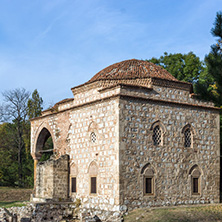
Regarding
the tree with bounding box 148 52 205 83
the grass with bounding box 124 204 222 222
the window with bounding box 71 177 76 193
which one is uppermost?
the tree with bounding box 148 52 205 83

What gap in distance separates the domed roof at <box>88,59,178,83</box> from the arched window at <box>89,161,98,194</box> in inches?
162

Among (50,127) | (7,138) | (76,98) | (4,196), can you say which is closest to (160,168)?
(76,98)

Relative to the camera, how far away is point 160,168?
1802 centimetres

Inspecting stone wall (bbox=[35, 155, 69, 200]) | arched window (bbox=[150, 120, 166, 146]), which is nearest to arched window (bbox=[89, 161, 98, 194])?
stone wall (bbox=[35, 155, 69, 200])

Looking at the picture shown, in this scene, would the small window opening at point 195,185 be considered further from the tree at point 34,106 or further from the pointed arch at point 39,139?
the tree at point 34,106

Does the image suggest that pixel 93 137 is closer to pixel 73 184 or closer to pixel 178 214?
pixel 73 184

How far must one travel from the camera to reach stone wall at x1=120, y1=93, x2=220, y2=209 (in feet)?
56.2

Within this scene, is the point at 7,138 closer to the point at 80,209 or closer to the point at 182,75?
the point at 182,75

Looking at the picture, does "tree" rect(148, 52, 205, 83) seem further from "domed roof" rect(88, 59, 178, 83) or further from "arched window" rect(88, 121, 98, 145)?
"arched window" rect(88, 121, 98, 145)

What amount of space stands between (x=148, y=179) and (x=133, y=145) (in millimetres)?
1714

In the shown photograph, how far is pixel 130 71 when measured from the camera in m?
19.6

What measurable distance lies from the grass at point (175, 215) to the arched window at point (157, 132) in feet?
9.90

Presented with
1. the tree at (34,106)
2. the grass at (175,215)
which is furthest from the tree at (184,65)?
the grass at (175,215)

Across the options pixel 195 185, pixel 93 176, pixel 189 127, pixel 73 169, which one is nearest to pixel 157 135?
pixel 189 127
